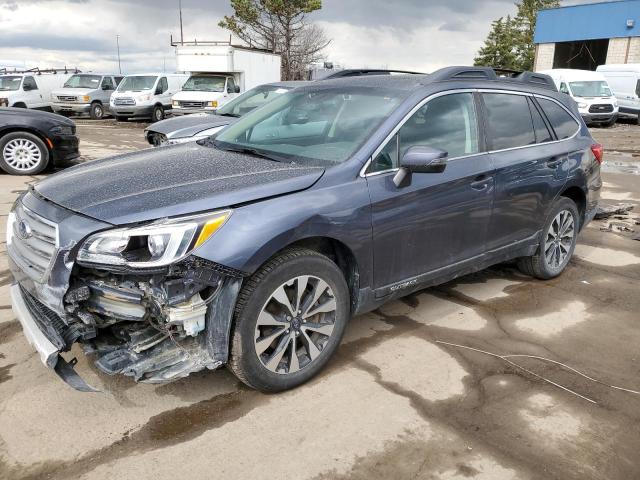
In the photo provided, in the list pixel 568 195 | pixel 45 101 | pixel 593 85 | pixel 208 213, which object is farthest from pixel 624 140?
pixel 45 101

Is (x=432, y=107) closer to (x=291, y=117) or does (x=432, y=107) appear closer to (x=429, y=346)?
(x=291, y=117)

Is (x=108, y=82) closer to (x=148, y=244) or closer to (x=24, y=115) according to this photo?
(x=24, y=115)

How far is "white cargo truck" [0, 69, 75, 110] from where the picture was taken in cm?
2047

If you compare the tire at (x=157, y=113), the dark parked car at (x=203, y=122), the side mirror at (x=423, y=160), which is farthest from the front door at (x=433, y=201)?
the tire at (x=157, y=113)

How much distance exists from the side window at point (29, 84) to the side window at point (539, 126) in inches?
852

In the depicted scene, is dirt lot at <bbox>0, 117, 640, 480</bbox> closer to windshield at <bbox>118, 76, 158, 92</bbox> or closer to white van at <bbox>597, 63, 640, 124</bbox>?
windshield at <bbox>118, 76, 158, 92</bbox>

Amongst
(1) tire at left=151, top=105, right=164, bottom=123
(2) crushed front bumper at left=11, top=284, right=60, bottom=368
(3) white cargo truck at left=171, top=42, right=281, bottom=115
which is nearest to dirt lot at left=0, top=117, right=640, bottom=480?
(2) crushed front bumper at left=11, top=284, right=60, bottom=368

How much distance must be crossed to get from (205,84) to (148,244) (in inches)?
659

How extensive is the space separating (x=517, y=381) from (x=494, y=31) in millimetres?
59381

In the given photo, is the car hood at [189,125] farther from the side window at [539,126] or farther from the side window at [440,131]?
the side window at [440,131]

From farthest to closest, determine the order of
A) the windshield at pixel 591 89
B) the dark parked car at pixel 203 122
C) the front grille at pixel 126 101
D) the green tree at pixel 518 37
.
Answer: the green tree at pixel 518 37 → the windshield at pixel 591 89 → the front grille at pixel 126 101 → the dark parked car at pixel 203 122

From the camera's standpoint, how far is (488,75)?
422cm

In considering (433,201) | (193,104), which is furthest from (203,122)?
(193,104)

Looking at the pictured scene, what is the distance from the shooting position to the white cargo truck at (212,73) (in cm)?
1716
